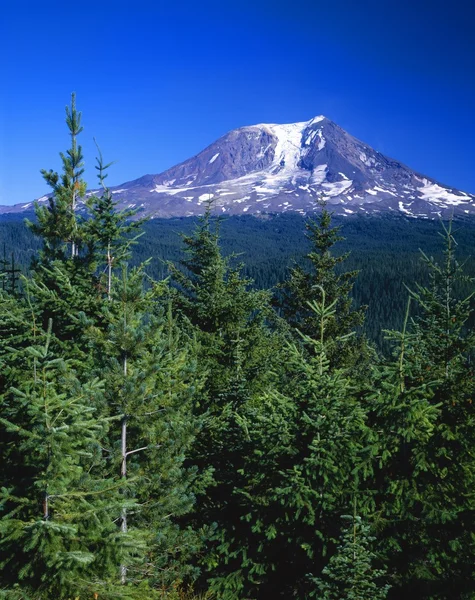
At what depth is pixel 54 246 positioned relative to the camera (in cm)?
1323

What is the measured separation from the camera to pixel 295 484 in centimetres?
849

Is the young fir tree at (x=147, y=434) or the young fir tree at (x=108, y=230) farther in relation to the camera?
the young fir tree at (x=108, y=230)

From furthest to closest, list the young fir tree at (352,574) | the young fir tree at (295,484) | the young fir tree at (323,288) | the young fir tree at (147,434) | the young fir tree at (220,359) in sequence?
the young fir tree at (323,288)
the young fir tree at (220,359)
the young fir tree at (295,484)
the young fir tree at (147,434)
the young fir tree at (352,574)

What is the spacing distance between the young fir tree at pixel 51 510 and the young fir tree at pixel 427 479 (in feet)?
15.1

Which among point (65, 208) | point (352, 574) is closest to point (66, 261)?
point (65, 208)

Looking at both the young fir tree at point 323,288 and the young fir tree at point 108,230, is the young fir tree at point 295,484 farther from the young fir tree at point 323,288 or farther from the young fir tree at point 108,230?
the young fir tree at point 323,288

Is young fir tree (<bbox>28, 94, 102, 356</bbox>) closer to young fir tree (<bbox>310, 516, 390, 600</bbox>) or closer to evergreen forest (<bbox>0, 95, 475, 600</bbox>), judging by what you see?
evergreen forest (<bbox>0, 95, 475, 600</bbox>)

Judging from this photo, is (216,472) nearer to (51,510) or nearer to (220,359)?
(51,510)

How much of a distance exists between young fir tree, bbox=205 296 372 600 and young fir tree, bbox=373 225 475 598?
61 centimetres

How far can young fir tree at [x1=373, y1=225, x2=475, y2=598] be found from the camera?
7992 mm

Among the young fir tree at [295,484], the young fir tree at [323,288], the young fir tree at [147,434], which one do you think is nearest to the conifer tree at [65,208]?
the young fir tree at [147,434]

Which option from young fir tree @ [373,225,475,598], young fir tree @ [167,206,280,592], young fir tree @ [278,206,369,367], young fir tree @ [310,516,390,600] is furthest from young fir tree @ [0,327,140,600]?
young fir tree @ [278,206,369,367]

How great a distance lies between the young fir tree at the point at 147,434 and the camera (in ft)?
26.6

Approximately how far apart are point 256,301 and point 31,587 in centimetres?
1186
